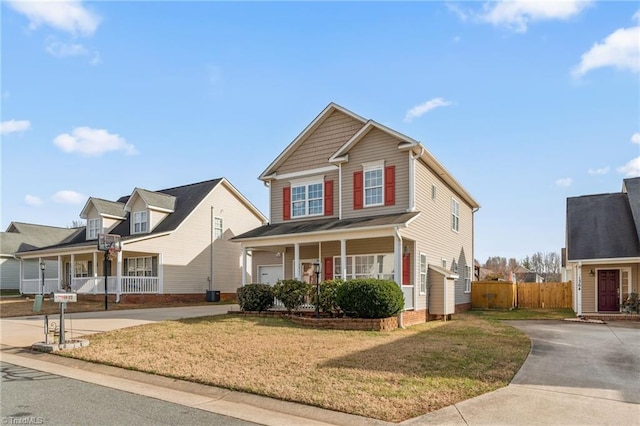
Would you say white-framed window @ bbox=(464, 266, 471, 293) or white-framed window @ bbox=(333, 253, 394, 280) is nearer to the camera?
white-framed window @ bbox=(333, 253, 394, 280)

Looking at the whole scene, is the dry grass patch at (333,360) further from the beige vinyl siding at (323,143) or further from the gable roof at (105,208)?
the gable roof at (105,208)

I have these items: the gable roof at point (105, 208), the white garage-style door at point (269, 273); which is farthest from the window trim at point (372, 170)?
the gable roof at point (105, 208)

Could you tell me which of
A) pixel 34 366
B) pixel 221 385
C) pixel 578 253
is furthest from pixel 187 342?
pixel 578 253

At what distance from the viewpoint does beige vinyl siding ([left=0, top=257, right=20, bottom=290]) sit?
38531 mm

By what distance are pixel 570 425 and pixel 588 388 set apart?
215 cm

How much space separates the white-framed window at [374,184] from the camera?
18.3m

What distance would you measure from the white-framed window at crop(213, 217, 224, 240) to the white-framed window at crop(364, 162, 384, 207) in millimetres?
14872

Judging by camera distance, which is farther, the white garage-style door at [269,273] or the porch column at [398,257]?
the white garage-style door at [269,273]

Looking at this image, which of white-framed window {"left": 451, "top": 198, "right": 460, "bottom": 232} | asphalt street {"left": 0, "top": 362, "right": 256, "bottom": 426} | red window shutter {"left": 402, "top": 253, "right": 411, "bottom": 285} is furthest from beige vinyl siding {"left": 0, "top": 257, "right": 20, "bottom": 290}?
asphalt street {"left": 0, "top": 362, "right": 256, "bottom": 426}

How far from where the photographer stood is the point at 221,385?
770cm

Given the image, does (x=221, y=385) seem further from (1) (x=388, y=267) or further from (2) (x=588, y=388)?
(1) (x=388, y=267)

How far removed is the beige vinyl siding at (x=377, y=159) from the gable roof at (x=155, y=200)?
14.9 meters

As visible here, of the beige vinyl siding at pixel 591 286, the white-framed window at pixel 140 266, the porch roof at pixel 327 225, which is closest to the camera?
the porch roof at pixel 327 225

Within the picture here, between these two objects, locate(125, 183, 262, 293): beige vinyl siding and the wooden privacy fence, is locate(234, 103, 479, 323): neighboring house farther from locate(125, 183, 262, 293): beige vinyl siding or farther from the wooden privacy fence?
locate(125, 183, 262, 293): beige vinyl siding
